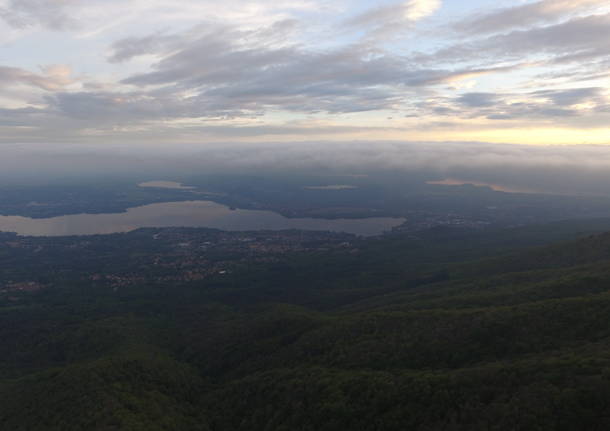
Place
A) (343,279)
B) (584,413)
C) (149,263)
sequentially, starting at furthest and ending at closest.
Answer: (149,263), (343,279), (584,413)

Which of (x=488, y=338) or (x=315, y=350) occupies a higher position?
(x=488, y=338)

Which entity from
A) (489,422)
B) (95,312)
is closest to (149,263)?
(95,312)

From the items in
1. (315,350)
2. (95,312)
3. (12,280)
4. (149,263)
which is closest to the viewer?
(315,350)

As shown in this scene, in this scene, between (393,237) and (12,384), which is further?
(393,237)

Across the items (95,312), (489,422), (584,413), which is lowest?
(95,312)

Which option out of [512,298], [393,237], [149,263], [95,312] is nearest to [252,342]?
[512,298]

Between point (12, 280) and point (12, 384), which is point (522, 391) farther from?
point (12, 280)
